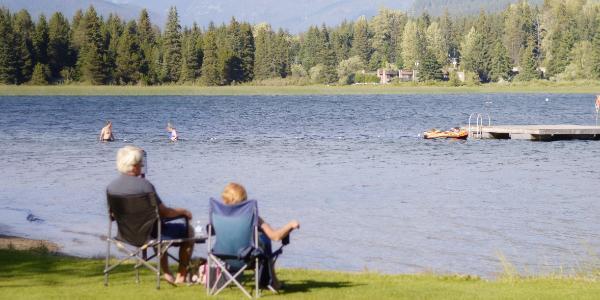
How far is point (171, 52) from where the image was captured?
14988cm

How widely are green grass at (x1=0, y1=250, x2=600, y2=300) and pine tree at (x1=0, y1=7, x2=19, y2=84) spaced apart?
411ft

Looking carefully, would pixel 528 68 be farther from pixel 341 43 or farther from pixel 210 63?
pixel 210 63

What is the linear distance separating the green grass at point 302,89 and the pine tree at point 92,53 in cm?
186

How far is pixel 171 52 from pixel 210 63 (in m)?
5.88

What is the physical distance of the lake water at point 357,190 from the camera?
706 inches

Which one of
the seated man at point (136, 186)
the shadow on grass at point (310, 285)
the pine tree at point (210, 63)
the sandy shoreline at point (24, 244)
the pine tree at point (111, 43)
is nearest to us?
the seated man at point (136, 186)

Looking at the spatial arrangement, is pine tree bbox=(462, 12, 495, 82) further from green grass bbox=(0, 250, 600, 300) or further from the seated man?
the seated man

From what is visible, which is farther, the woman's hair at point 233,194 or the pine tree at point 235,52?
the pine tree at point 235,52

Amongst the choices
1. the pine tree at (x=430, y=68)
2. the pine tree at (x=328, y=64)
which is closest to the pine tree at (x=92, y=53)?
the pine tree at (x=328, y=64)

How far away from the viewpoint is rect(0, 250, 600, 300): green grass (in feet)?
36.0

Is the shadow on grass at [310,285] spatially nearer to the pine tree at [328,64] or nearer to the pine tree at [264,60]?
the pine tree at [264,60]

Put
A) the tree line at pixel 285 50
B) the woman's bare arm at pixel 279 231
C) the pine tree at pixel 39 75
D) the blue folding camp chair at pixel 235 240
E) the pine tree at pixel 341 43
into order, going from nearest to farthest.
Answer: the blue folding camp chair at pixel 235 240
the woman's bare arm at pixel 279 231
the pine tree at pixel 39 75
the tree line at pixel 285 50
the pine tree at pixel 341 43

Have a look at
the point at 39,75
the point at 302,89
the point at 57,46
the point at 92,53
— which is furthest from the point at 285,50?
the point at 39,75

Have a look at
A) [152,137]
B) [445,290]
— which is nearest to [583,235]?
[445,290]
